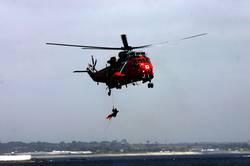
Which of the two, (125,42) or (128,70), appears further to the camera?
(125,42)

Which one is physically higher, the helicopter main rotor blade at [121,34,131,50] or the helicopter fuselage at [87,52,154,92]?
the helicopter main rotor blade at [121,34,131,50]

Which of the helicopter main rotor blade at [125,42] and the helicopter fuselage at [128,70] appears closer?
the helicopter fuselage at [128,70]

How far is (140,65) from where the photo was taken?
7675cm

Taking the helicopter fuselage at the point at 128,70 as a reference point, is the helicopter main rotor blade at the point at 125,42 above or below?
above

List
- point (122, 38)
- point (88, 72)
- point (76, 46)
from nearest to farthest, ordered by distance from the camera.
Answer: point (76, 46)
point (122, 38)
point (88, 72)

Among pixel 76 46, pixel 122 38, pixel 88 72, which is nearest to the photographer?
pixel 76 46

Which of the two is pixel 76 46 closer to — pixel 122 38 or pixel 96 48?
pixel 96 48

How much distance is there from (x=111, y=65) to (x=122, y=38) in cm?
392

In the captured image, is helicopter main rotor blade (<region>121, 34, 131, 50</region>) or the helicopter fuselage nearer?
the helicopter fuselage

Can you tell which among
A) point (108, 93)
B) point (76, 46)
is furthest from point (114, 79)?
point (76, 46)

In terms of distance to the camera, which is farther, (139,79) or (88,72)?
(88,72)

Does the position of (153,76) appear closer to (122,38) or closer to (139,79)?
(139,79)

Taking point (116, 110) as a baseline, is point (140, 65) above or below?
above

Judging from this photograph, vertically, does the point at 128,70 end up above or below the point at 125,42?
below
